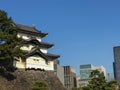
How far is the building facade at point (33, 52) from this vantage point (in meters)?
51.3

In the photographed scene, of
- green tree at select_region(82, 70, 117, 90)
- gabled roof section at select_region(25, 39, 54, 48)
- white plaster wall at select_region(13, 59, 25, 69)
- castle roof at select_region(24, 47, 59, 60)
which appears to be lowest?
green tree at select_region(82, 70, 117, 90)

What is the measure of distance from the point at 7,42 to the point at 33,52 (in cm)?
826

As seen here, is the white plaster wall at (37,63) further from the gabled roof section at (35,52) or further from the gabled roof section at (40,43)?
the gabled roof section at (40,43)

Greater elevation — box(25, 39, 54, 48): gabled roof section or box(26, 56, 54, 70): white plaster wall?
box(25, 39, 54, 48): gabled roof section

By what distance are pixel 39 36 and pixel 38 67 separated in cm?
855

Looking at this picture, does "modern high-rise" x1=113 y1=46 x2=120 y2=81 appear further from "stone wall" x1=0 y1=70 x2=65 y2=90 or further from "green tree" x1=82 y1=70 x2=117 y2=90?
"green tree" x1=82 y1=70 x2=117 y2=90

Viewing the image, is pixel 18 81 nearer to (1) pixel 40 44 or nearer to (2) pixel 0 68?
(2) pixel 0 68

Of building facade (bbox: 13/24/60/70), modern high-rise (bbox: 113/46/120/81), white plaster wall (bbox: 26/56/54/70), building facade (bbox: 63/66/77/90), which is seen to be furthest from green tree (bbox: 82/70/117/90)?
modern high-rise (bbox: 113/46/120/81)

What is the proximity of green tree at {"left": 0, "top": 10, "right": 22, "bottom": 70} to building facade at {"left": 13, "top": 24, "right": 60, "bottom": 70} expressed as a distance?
332cm

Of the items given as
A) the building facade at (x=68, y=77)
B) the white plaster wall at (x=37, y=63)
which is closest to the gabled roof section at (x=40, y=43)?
the white plaster wall at (x=37, y=63)

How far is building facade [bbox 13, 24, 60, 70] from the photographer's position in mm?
51344

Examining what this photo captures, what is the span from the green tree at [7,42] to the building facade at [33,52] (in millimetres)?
3318

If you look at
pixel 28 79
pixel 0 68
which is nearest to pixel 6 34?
pixel 0 68

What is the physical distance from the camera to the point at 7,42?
1775 inches
